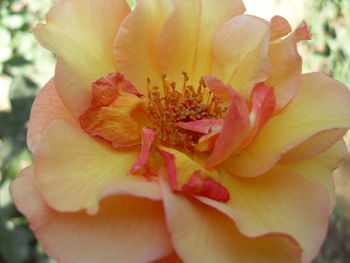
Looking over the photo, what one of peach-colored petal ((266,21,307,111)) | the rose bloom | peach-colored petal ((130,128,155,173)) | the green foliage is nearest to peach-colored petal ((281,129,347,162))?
the rose bloom

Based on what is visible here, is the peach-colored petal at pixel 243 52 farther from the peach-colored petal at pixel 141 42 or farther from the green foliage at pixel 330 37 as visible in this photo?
the green foliage at pixel 330 37

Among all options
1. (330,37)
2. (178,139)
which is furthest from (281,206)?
(330,37)

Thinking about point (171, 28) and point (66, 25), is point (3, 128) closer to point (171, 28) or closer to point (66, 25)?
point (66, 25)

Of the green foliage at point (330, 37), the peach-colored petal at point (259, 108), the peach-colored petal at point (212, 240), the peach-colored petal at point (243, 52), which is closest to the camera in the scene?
the peach-colored petal at point (212, 240)

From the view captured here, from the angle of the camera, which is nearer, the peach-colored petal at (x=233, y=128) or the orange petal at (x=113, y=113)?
the peach-colored petal at (x=233, y=128)

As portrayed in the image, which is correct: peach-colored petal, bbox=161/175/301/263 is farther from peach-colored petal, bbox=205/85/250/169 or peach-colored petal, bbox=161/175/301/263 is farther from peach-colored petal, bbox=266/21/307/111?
peach-colored petal, bbox=266/21/307/111

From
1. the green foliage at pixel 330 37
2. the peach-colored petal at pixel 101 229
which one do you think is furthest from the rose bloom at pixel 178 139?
the green foliage at pixel 330 37
